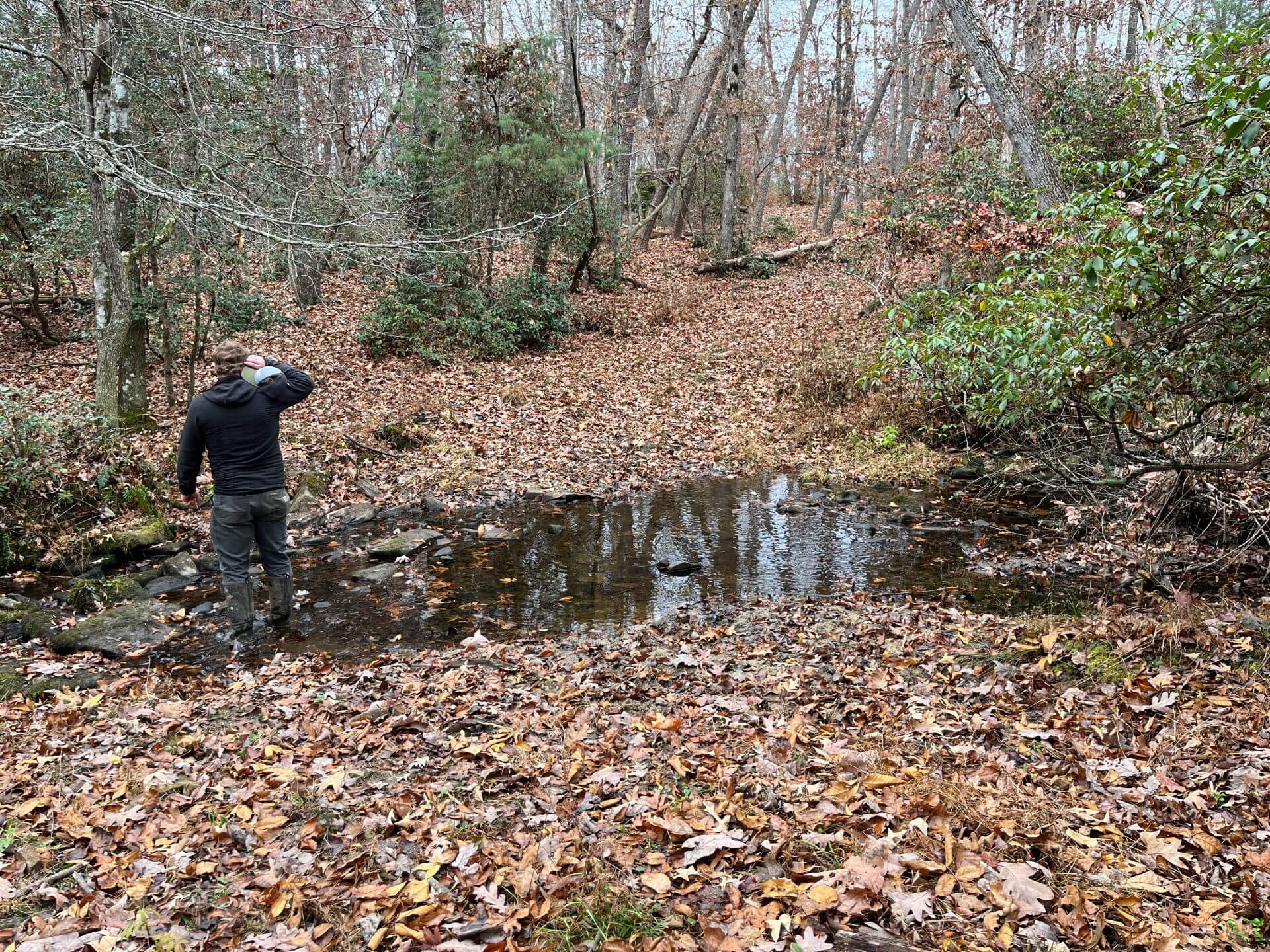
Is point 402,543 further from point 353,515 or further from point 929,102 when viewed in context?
point 929,102

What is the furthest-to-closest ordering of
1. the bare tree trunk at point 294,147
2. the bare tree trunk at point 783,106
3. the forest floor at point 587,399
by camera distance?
the bare tree trunk at point 783,106 → the bare tree trunk at point 294,147 → the forest floor at point 587,399

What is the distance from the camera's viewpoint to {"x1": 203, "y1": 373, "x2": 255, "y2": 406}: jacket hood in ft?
19.8

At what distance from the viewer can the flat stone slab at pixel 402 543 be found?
8.42m

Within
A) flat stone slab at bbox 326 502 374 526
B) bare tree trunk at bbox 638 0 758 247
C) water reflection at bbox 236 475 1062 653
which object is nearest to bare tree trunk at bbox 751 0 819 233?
bare tree trunk at bbox 638 0 758 247

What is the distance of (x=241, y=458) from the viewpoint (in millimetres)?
6199

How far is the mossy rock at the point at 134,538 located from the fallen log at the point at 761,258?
17.3 metres

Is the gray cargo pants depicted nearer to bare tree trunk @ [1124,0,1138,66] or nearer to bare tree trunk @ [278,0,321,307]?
bare tree trunk @ [278,0,321,307]

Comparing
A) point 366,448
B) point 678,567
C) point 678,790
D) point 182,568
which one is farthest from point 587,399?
point 678,790

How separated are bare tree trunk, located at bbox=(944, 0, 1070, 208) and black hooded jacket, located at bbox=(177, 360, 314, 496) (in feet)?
34.2

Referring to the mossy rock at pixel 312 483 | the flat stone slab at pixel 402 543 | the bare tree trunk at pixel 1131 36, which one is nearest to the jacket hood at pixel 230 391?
the flat stone slab at pixel 402 543

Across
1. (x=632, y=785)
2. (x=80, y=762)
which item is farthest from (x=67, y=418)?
(x=632, y=785)

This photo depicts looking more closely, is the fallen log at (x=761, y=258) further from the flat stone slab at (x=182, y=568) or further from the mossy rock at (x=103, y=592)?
the mossy rock at (x=103, y=592)

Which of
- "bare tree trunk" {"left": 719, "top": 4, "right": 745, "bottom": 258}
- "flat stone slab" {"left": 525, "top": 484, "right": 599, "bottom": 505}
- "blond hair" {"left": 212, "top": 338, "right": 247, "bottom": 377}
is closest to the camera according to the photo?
"blond hair" {"left": 212, "top": 338, "right": 247, "bottom": 377}

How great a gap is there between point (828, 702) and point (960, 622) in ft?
6.52
